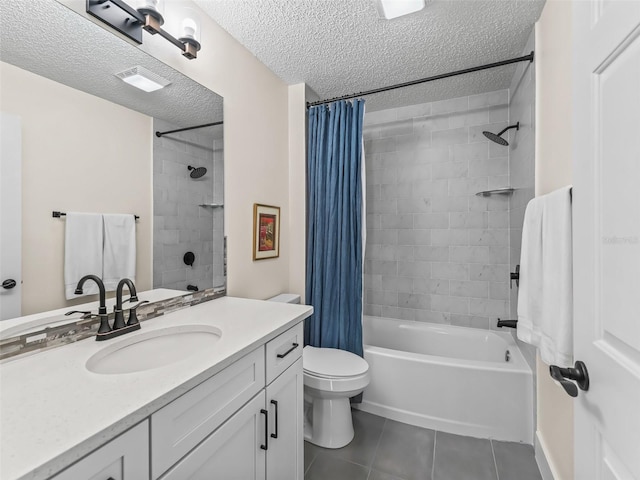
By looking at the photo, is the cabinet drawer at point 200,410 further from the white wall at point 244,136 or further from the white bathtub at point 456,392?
the white bathtub at point 456,392

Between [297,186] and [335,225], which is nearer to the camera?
[335,225]

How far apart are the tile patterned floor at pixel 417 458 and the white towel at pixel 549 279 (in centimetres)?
82

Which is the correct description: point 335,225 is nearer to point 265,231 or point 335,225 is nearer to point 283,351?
point 265,231

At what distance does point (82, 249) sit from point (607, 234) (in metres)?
1.49

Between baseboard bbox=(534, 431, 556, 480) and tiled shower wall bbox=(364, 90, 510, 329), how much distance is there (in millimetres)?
957

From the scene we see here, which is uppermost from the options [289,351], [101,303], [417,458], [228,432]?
[101,303]

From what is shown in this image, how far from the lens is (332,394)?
1.72 metres

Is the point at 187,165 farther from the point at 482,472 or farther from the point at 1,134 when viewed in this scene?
the point at 482,472

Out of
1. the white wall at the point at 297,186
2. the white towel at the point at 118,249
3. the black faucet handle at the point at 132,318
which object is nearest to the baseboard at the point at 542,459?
the white wall at the point at 297,186

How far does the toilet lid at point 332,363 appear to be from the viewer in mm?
1769

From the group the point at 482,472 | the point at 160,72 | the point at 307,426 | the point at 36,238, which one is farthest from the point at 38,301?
the point at 482,472

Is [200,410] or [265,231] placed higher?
[265,231]

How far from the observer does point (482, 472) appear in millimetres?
1566

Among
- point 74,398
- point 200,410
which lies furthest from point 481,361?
point 74,398
